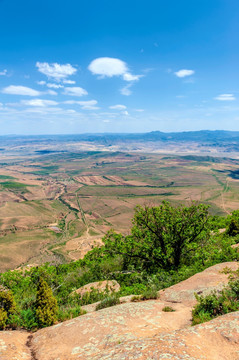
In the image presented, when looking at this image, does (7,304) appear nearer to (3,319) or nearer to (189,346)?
(3,319)

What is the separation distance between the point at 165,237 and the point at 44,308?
14.6 metres

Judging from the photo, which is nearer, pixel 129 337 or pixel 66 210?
pixel 129 337

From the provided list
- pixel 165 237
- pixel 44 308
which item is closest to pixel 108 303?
pixel 44 308

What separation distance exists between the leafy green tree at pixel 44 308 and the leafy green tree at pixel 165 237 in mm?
12510

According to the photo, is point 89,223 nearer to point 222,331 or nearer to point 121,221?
point 121,221

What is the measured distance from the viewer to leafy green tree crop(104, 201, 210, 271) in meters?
22.5

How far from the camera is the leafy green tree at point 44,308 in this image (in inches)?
452

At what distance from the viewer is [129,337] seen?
8898 mm

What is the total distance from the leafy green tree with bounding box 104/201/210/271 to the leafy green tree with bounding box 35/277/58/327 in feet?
41.0

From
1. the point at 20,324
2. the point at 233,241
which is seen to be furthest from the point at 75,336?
the point at 233,241

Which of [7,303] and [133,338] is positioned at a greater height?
[133,338]

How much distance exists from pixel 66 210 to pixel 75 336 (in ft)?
583

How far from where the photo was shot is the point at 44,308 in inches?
460

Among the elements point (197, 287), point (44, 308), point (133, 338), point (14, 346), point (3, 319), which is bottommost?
point (197, 287)
